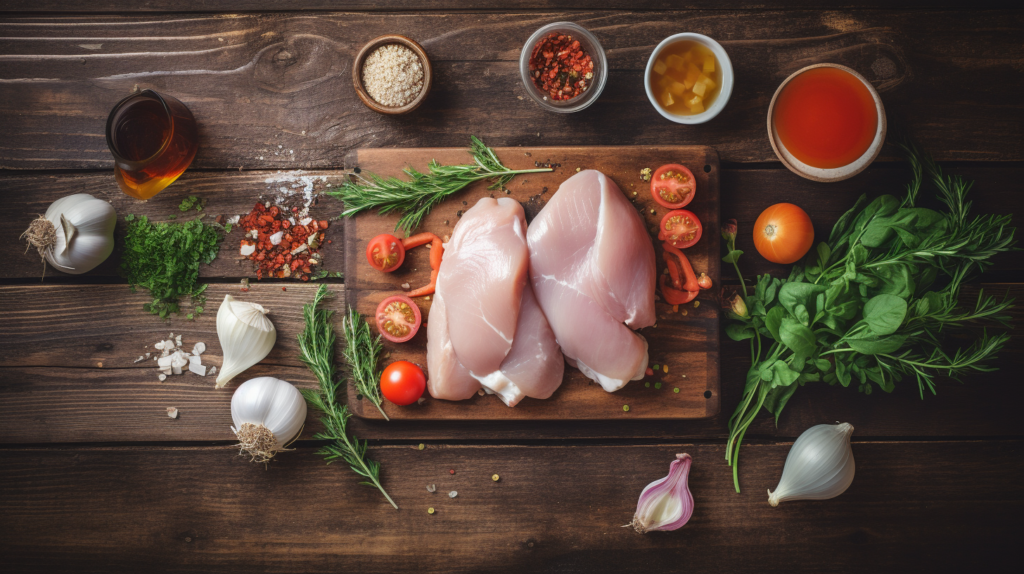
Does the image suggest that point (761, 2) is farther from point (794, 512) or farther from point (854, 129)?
point (794, 512)

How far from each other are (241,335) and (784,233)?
1.90 m

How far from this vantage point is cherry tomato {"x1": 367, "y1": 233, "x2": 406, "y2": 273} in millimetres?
1776

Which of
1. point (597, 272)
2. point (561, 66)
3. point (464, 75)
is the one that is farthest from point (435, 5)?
point (597, 272)

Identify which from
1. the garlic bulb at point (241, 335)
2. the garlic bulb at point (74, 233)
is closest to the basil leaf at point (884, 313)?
the garlic bulb at point (241, 335)

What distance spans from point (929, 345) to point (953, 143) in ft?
2.51

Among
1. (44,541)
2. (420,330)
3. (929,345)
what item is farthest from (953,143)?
(44,541)

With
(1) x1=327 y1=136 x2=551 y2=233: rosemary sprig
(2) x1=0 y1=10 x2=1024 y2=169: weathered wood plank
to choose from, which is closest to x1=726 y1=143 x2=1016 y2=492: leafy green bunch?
(2) x1=0 y1=10 x2=1024 y2=169: weathered wood plank

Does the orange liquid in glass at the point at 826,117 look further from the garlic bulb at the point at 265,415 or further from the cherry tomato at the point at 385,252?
the garlic bulb at the point at 265,415

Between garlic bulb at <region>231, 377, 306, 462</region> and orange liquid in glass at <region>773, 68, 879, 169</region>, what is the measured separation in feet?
6.38

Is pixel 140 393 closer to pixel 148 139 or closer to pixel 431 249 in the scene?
pixel 148 139

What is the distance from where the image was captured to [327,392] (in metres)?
1.86

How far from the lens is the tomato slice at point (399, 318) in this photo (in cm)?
182

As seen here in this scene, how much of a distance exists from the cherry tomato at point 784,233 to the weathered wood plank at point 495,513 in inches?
28.9

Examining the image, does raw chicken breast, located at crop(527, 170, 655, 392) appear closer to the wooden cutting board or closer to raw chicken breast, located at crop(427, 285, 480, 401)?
the wooden cutting board
